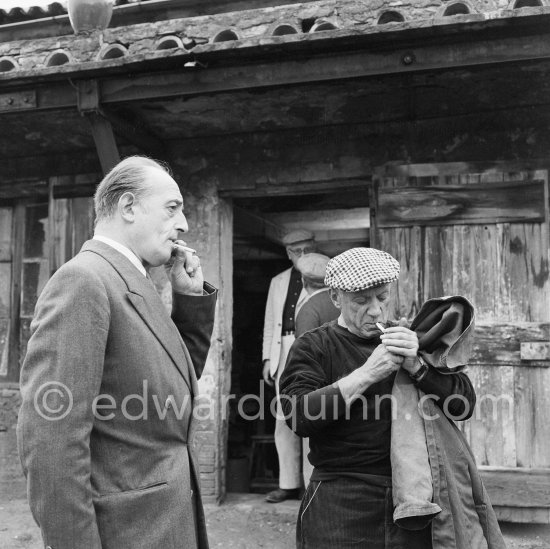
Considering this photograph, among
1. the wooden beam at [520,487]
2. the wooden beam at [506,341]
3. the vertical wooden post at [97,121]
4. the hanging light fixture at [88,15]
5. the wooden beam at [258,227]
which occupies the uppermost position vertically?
the hanging light fixture at [88,15]

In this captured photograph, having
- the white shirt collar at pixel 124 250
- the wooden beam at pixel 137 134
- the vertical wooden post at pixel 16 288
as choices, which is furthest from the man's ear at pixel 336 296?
the vertical wooden post at pixel 16 288

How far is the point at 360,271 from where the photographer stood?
233 cm

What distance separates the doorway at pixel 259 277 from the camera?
6.04 m

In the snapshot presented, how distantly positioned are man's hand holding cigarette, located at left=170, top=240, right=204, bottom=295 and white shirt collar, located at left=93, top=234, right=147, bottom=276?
0.92 ft

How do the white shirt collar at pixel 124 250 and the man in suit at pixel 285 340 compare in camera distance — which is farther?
the man in suit at pixel 285 340

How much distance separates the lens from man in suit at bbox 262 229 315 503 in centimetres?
518

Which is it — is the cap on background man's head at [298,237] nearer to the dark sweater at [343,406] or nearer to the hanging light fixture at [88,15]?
the hanging light fixture at [88,15]

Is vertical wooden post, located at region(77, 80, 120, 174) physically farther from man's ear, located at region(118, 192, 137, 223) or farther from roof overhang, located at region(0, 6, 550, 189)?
man's ear, located at region(118, 192, 137, 223)

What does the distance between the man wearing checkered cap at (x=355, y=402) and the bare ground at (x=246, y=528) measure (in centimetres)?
229

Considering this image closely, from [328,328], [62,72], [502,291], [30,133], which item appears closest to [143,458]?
[328,328]

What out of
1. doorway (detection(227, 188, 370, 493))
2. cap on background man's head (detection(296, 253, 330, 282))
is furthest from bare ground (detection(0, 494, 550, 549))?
cap on background man's head (detection(296, 253, 330, 282))

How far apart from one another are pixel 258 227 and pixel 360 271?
15.9 ft

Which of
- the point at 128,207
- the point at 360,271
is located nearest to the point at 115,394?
the point at 128,207

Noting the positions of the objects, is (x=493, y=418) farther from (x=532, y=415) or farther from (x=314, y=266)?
(x=314, y=266)
